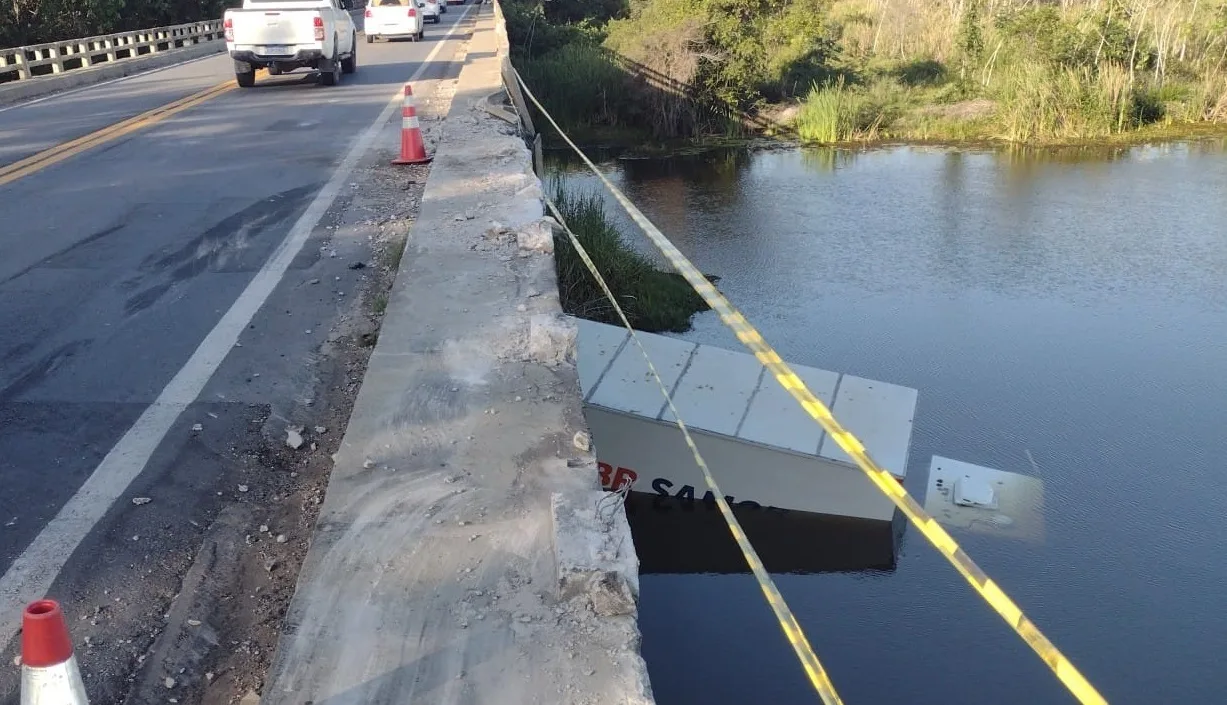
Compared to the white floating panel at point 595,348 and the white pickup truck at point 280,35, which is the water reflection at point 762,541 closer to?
the white floating panel at point 595,348

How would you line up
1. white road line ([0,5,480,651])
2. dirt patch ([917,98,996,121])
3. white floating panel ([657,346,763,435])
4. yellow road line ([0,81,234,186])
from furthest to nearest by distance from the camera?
1. dirt patch ([917,98,996,121])
2. yellow road line ([0,81,234,186])
3. white floating panel ([657,346,763,435])
4. white road line ([0,5,480,651])

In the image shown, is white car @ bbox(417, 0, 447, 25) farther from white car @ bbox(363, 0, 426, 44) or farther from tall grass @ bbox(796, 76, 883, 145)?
tall grass @ bbox(796, 76, 883, 145)

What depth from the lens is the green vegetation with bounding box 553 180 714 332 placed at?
11094mm

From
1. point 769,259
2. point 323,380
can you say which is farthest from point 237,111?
point 323,380

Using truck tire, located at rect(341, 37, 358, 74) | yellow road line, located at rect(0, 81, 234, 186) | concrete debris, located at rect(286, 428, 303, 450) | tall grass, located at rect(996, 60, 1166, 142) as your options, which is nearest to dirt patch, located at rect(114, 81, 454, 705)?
concrete debris, located at rect(286, 428, 303, 450)

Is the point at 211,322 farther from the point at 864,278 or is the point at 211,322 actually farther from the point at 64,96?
the point at 64,96

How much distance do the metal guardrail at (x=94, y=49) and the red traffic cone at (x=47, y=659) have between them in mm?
22158

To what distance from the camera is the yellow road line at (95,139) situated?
11.6m

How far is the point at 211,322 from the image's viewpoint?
6977mm

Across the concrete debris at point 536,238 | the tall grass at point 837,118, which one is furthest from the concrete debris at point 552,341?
the tall grass at point 837,118

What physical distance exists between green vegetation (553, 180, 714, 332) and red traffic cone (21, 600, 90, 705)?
26.7 ft

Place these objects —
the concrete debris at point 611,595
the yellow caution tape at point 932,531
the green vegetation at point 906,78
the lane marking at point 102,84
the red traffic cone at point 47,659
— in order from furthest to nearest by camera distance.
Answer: the green vegetation at point 906,78, the lane marking at point 102,84, the concrete debris at point 611,595, the red traffic cone at point 47,659, the yellow caution tape at point 932,531

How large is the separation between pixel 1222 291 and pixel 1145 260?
1112 mm

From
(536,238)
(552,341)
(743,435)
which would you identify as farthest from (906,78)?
(552,341)
